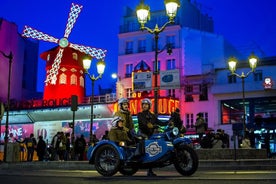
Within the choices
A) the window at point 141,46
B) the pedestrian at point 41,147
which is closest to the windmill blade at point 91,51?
the window at point 141,46

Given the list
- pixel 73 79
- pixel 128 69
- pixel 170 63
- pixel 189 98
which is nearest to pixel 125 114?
pixel 189 98

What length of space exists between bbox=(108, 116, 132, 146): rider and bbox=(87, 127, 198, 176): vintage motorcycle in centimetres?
16

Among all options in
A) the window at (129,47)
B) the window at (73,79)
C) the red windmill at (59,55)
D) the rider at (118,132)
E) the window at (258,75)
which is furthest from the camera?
the window at (73,79)

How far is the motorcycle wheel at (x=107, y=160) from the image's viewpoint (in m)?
8.34

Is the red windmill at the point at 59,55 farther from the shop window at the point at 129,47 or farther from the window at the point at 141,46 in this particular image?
the window at the point at 141,46

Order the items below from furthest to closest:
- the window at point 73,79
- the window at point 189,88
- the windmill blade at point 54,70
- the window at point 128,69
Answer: the window at point 73,79
the windmill blade at point 54,70
the window at point 128,69
the window at point 189,88

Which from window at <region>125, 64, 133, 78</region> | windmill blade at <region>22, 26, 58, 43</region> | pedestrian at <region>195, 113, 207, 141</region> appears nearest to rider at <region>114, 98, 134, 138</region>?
pedestrian at <region>195, 113, 207, 141</region>

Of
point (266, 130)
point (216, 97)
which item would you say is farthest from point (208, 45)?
point (266, 130)

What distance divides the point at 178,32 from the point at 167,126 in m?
29.7

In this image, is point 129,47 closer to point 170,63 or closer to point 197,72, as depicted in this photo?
point 170,63

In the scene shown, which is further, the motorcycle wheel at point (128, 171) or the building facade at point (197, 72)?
the building facade at point (197, 72)

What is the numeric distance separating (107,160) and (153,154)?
1036 millimetres

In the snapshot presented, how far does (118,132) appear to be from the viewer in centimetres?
860

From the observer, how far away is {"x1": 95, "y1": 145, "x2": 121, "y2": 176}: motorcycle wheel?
834cm
